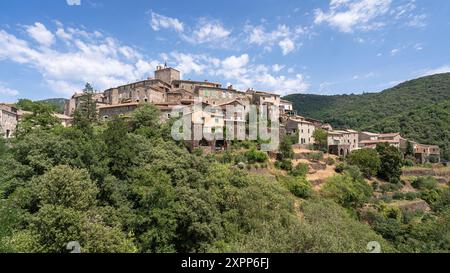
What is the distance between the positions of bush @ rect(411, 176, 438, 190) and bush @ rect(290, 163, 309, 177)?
25.7 meters

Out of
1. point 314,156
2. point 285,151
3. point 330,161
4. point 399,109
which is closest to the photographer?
point 285,151

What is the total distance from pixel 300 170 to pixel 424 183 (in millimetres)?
28566

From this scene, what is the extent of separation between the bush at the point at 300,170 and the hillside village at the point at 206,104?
31.7ft

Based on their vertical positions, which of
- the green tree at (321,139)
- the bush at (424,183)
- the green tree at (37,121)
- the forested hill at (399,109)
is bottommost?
the bush at (424,183)

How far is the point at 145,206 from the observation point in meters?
22.5

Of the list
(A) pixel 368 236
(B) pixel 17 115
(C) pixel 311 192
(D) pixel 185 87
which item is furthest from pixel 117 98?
(A) pixel 368 236

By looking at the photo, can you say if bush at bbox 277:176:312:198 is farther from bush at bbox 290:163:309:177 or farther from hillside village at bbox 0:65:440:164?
hillside village at bbox 0:65:440:164

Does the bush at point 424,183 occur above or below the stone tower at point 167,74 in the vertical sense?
below

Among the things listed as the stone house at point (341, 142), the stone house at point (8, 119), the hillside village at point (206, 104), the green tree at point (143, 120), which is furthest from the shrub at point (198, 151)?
the stone house at point (341, 142)

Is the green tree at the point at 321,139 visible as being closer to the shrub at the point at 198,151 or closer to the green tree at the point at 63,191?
the shrub at the point at 198,151

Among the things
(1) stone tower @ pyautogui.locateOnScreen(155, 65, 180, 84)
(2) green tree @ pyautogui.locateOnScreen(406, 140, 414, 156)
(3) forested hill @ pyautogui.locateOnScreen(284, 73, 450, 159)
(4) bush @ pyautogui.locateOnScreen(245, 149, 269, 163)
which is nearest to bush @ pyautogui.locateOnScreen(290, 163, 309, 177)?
(4) bush @ pyautogui.locateOnScreen(245, 149, 269, 163)

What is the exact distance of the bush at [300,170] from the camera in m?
43.3

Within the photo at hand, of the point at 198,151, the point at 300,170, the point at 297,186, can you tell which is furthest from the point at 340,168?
the point at 198,151

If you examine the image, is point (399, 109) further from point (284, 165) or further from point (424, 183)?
point (284, 165)
